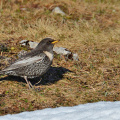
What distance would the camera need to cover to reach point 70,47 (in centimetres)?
864

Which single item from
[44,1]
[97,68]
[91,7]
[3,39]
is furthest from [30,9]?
[97,68]

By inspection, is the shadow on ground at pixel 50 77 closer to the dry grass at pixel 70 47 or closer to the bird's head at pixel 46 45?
the dry grass at pixel 70 47

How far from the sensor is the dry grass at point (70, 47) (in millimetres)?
5703

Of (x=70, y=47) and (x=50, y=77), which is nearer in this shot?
(x=50, y=77)

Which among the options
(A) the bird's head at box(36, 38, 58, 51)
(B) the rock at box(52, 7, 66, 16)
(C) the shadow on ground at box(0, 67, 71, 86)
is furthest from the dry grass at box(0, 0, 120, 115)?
(A) the bird's head at box(36, 38, 58, 51)

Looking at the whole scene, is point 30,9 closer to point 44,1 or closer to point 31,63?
point 44,1

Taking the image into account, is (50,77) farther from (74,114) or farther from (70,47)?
(74,114)

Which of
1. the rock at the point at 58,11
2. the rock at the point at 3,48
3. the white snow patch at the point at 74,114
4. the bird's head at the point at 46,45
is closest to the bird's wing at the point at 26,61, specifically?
the bird's head at the point at 46,45

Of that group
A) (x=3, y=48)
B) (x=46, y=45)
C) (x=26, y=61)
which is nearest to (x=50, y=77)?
(x=46, y=45)

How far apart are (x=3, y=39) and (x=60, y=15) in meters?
3.99

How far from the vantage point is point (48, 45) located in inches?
250

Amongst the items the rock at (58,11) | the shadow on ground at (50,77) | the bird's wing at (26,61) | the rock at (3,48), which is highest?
the rock at (58,11)

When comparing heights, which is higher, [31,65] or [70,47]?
[31,65]

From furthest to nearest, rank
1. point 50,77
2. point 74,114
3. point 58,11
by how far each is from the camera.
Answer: point 58,11 → point 50,77 → point 74,114
